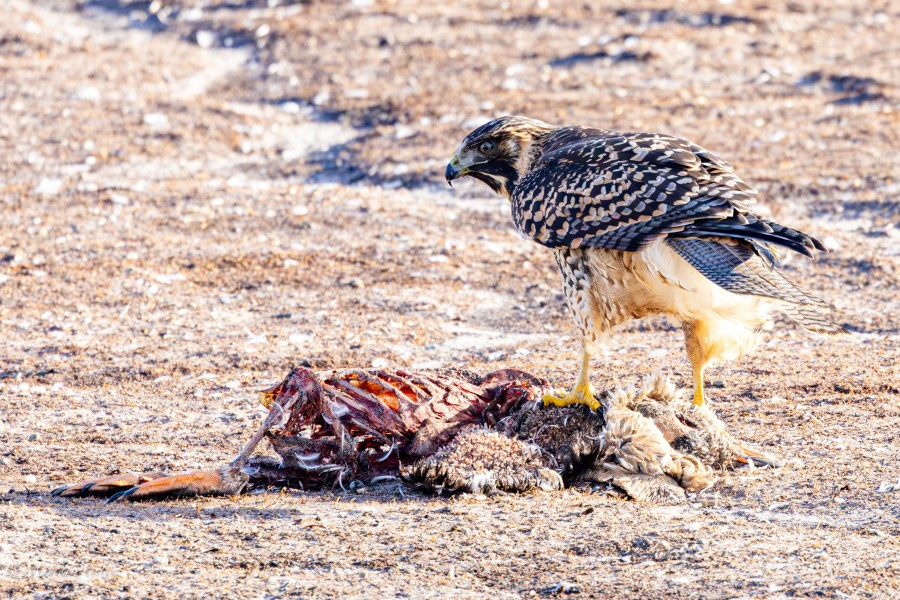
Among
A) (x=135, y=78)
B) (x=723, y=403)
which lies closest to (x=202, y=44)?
(x=135, y=78)

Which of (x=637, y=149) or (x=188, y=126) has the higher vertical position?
(x=637, y=149)

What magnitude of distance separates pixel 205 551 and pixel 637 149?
2932 millimetres

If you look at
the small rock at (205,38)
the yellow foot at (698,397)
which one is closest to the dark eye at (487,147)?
the yellow foot at (698,397)

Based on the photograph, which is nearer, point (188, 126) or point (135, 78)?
point (188, 126)

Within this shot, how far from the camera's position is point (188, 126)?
14.9 m

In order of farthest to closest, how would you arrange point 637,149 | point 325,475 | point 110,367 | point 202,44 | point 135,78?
point 202,44 → point 135,78 → point 110,367 → point 637,149 → point 325,475

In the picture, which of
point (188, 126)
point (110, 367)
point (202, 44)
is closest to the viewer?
point (110, 367)

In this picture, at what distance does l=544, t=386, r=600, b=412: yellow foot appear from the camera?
18.5ft

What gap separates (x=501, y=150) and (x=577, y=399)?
1692mm

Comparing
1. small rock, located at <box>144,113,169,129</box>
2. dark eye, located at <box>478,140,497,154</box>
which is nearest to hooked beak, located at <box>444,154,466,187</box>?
dark eye, located at <box>478,140,497,154</box>

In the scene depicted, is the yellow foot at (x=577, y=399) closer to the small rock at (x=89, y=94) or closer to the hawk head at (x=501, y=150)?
the hawk head at (x=501, y=150)

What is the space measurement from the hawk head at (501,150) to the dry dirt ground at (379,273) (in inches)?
52.4

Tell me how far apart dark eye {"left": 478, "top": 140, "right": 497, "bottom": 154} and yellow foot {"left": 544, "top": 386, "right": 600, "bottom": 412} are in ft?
5.44

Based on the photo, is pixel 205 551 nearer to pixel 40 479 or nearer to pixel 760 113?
pixel 40 479
